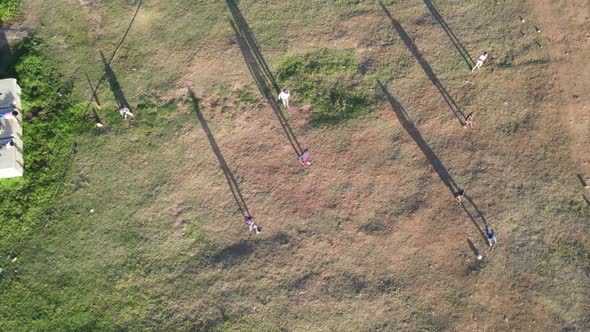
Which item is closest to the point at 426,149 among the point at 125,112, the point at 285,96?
the point at 285,96

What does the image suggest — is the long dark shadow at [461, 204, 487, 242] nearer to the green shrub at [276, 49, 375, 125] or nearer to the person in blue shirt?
the person in blue shirt

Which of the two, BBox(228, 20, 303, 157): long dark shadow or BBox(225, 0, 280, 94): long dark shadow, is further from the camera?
BBox(225, 0, 280, 94): long dark shadow

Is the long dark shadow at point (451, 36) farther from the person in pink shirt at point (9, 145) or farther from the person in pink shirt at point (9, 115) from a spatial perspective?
the person in pink shirt at point (9, 145)

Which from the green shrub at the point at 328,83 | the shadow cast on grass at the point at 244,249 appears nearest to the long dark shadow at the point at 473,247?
the green shrub at the point at 328,83

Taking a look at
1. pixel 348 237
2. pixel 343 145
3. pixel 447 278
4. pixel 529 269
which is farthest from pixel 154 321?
pixel 529 269

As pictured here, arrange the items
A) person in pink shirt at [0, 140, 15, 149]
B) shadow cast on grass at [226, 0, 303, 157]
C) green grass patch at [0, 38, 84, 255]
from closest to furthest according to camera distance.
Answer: person in pink shirt at [0, 140, 15, 149]
green grass patch at [0, 38, 84, 255]
shadow cast on grass at [226, 0, 303, 157]

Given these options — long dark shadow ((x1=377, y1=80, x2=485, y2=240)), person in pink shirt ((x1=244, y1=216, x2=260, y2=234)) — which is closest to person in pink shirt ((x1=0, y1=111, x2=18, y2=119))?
person in pink shirt ((x1=244, y1=216, x2=260, y2=234))
